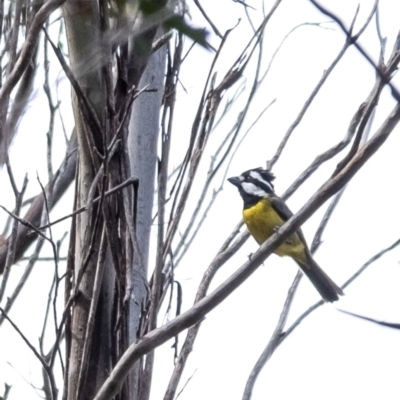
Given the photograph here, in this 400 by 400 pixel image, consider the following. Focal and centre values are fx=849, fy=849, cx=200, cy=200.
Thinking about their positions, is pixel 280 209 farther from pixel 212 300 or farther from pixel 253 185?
pixel 212 300

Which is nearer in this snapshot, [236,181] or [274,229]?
[274,229]

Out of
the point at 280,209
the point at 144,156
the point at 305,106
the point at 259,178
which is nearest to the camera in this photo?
the point at 144,156

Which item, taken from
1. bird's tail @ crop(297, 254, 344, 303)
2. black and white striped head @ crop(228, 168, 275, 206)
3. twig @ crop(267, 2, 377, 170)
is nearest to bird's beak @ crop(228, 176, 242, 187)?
black and white striped head @ crop(228, 168, 275, 206)

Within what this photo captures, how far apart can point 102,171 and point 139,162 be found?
0.42 metres

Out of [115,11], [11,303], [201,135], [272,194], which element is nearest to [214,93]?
[201,135]

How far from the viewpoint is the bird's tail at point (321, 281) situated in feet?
15.5

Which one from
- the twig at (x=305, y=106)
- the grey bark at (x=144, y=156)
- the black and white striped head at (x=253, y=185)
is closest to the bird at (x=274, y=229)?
the black and white striped head at (x=253, y=185)

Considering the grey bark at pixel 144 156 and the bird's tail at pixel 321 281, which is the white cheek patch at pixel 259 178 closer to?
the bird's tail at pixel 321 281

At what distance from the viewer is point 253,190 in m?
5.10

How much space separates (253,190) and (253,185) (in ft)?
0.14

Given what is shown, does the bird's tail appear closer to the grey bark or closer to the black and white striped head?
the black and white striped head

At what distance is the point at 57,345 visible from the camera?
2174 millimetres

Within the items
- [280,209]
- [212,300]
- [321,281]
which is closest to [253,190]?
[280,209]

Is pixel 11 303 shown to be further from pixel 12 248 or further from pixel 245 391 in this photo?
pixel 245 391
